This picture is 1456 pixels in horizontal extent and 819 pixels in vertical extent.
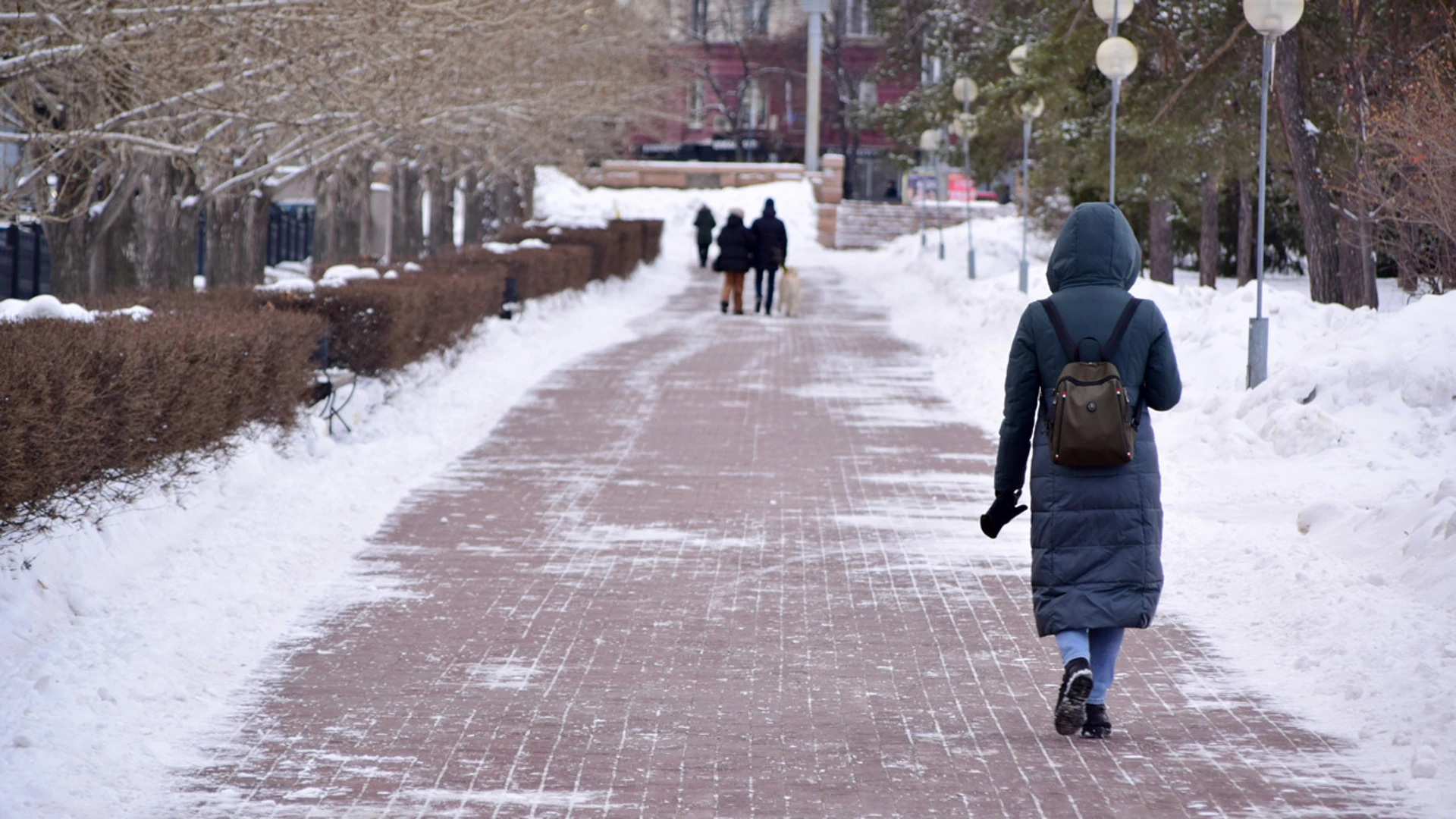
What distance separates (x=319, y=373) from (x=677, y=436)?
2770 mm

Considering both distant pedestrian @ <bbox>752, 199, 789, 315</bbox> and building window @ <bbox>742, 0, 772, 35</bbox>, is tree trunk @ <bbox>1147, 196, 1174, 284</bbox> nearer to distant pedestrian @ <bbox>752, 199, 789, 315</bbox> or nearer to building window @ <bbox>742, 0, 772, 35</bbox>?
distant pedestrian @ <bbox>752, 199, 789, 315</bbox>

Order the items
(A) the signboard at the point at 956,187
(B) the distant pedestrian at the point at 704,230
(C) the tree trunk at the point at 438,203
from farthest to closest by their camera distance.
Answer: (A) the signboard at the point at 956,187 → (B) the distant pedestrian at the point at 704,230 → (C) the tree trunk at the point at 438,203

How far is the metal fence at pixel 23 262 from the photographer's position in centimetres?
2347

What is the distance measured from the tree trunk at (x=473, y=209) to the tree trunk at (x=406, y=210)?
701cm

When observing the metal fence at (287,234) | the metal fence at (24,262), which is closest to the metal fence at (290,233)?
the metal fence at (287,234)

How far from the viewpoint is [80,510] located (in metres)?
7.64

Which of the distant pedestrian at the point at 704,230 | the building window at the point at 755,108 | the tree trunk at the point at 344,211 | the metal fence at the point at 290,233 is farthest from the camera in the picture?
the building window at the point at 755,108

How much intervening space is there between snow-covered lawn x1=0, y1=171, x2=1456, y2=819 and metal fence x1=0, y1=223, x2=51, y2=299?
9613 mm

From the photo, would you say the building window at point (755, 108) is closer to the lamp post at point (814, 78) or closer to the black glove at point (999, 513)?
the lamp post at point (814, 78)

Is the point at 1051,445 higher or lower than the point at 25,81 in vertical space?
lower

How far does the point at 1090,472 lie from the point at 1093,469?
0.04ft

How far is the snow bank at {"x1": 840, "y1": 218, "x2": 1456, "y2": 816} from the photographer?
19.8ft

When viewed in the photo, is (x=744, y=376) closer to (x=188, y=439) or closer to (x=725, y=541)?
(x=725, y=541)

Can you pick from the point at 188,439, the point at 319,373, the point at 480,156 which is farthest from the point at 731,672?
the point at 480,156
